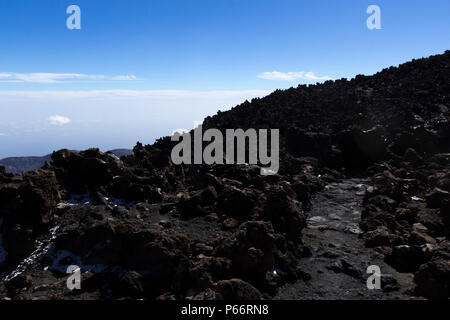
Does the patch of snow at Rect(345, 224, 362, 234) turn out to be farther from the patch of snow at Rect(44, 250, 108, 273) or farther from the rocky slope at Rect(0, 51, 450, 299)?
the patch of snow at Rect(44, 250, 108, 273)

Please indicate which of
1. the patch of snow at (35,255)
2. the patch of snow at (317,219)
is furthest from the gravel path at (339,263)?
the patch of snow at (35,255)

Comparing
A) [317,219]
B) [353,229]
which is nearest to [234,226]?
[317,219]

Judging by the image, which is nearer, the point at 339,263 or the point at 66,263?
the point at 66,263

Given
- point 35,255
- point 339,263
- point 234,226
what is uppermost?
point 234,226

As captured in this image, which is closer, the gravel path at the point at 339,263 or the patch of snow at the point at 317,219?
the gravel path at the point at 339,263

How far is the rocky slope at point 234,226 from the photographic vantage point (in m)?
8.80

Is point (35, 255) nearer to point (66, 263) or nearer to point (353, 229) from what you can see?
point (66, 263)

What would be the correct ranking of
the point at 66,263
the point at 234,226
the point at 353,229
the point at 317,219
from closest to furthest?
1. the point at 66,263
2. the point at 234,226
3. the point at 353,229
4. the point at 317,219

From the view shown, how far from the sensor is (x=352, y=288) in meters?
9.16

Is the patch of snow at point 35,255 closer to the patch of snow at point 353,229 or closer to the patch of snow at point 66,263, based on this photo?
the patch of snow at point 66,263

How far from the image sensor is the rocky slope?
880cm

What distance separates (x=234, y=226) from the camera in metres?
12.0

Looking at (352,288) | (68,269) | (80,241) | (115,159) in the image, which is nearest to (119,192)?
(115,159)

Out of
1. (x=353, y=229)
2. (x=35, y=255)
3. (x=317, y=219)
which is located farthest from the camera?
(x=317, y=219)
